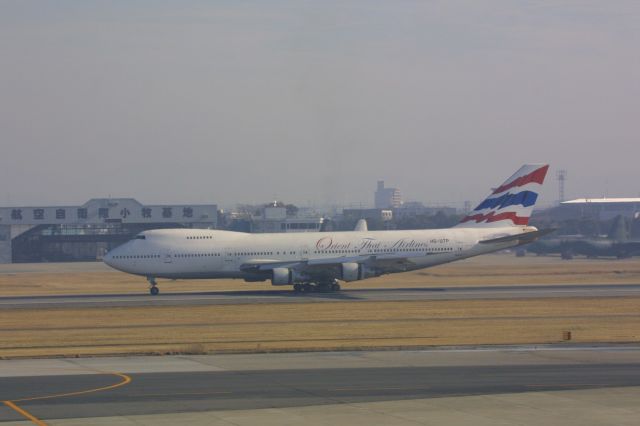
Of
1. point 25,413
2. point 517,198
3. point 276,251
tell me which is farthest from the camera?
point 517,198

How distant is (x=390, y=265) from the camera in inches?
2581

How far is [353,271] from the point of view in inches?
2514

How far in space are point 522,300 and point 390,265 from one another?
11750 mm

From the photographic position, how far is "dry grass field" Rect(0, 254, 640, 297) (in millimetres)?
74131

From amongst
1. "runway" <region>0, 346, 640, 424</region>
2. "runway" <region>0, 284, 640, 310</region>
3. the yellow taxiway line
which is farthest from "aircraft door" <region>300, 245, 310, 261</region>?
the yellow taxiway line

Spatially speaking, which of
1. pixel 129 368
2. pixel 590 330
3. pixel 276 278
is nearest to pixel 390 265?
pixel 276 278

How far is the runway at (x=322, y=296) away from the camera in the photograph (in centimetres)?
5803

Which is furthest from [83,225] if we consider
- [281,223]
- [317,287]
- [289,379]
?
[289,379]

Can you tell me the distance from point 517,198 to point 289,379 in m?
45.0

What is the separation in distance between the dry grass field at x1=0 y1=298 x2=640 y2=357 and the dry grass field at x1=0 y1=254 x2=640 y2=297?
18.6 m

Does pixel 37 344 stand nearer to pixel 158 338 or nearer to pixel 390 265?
pixel 158 338

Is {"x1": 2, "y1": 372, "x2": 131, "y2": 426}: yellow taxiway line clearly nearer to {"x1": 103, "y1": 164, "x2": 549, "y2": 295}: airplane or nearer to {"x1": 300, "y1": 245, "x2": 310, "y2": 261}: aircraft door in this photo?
{"x1": 103, "y1": 164, "x2": 549, "y2": 295}: airplane

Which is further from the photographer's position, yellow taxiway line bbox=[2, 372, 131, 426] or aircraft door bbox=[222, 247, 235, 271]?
aircraft door bbox=[222, 247, 235, 271]

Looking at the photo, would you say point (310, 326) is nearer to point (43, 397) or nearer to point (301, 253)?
point (43, 397)
